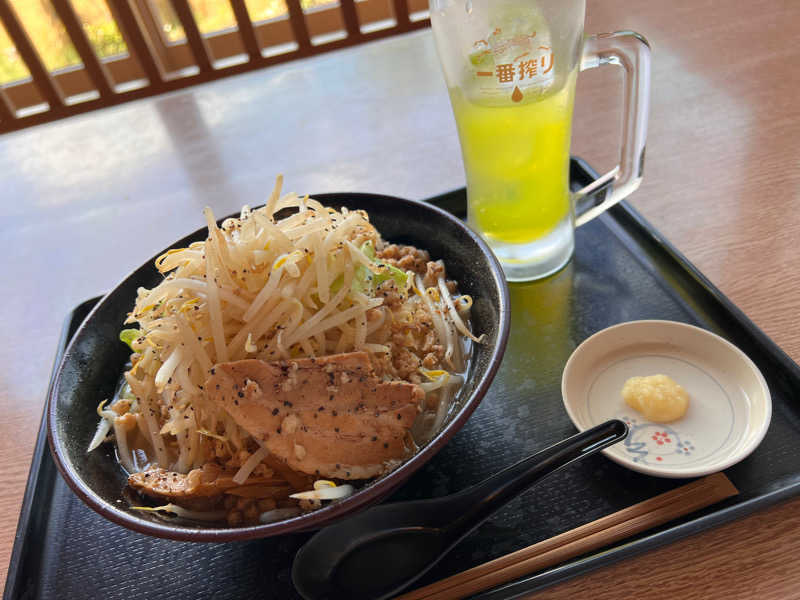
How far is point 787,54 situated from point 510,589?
6.23ft

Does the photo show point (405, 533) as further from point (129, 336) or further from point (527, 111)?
point (527, 111)

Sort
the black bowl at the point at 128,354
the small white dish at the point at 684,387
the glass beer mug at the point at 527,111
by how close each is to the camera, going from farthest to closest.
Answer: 1. the glass beer mug at the point at 527,111
2. the small white dish at the point at 684,387
3. the black bowl at the point at 128,354

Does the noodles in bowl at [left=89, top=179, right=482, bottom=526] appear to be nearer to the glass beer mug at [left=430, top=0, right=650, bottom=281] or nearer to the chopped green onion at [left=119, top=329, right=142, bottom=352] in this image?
the chopped green onion at [left=119, top=329, right=142, bottom=352]

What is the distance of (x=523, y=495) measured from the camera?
921 millimetres

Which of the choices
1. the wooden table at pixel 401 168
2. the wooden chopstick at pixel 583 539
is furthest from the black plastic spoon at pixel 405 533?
the wooden table at pixel 401 168

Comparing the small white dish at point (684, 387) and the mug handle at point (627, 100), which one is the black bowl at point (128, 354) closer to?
the small white dish at point (684, 387)

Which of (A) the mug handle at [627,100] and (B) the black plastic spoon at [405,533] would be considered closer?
(B) the black plastic spoon at [405,533]

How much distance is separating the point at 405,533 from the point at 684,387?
52cm

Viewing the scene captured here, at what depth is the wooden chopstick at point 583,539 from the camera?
0.82m

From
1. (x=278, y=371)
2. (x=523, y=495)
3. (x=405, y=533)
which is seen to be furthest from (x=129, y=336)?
(x=523, y=495)

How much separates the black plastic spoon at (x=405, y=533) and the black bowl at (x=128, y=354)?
8 cm

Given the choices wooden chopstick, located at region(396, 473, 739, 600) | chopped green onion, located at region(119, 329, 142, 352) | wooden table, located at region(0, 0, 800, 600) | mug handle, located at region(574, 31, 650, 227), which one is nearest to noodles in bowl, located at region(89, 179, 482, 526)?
chopped green onion, located at region(119, 329, 142, 352)

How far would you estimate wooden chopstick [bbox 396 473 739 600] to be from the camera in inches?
32.3

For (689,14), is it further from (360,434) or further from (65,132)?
(65,132)
